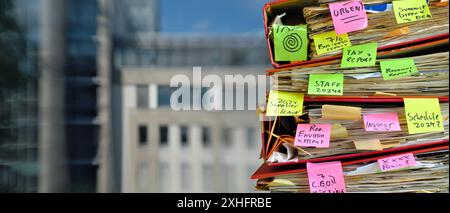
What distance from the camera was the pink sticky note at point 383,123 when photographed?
134 cm

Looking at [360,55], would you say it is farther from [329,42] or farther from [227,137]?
[227,137]

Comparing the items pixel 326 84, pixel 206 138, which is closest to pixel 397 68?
pixel 326 84

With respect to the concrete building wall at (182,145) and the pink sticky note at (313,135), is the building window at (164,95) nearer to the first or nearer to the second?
the concrete building wall at (182,145)

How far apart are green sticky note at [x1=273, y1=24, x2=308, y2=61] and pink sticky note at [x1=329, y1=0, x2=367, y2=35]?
11cm

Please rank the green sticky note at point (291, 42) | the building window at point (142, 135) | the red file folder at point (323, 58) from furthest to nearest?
the building window at point (142, 135) < the green sticky note at point (291, 42) < the red file folder at point (323, 58)

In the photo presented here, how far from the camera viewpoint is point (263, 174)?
1446 mm

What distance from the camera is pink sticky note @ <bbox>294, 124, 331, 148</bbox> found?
1377mm

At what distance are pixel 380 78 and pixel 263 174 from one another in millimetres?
497

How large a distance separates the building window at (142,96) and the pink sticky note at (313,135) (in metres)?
0.71

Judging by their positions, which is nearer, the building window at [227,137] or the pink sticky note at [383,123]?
the pink sticky note at [383,123]

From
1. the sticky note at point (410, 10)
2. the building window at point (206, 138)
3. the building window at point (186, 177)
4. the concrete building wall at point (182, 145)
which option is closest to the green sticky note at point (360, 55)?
the sticky note at point (410, 10)

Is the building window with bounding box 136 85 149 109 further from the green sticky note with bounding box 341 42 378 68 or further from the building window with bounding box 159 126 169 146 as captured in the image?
the green sticky note with bounding box 341 42 378 68
